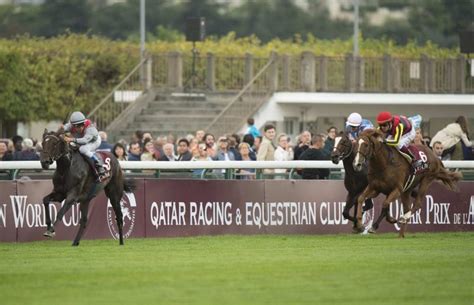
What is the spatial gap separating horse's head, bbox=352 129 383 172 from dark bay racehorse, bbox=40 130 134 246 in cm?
334

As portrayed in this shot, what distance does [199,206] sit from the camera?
21.8m

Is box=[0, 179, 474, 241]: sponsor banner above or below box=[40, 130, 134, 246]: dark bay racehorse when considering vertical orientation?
below

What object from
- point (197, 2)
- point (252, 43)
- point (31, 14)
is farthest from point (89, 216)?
point (197, 2)

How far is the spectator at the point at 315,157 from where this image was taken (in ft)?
76.5

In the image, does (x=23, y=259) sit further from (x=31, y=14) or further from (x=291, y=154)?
(x=31, y=14)

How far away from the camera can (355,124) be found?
21812 millimetres

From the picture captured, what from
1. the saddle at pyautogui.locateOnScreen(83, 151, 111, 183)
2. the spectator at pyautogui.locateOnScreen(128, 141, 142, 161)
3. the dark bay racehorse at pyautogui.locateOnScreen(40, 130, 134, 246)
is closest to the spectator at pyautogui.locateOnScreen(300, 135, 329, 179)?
the spectator at pyautogui.locateOnScreen(128, 141, 142, 161)

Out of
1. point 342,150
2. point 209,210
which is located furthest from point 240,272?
point 209,210

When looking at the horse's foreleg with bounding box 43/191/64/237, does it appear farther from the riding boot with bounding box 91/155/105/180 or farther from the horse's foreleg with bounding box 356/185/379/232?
the horse's foreleg with bounding box 356/185/379/232

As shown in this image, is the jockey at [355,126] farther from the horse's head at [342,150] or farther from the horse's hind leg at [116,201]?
the horse's hind leg at [116,201]

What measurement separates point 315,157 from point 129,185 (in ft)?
12.9

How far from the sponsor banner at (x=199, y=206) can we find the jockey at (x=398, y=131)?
226 centimetres

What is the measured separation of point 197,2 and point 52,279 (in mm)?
38118

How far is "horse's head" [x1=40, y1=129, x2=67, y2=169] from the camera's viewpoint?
19.3 m
